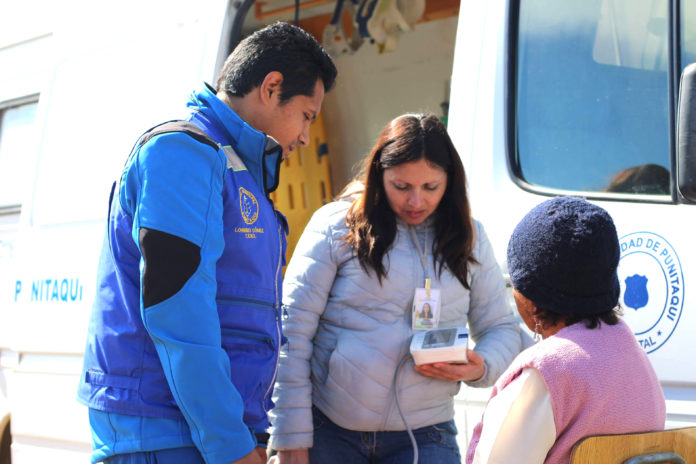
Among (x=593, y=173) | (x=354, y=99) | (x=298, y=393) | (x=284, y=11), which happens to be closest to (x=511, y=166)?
(x=593, y=173)

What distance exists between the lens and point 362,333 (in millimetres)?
2154

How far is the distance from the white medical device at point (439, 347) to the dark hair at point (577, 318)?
18.7 inches

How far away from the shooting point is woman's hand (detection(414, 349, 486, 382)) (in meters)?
2.10

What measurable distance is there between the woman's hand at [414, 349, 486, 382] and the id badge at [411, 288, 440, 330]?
4.7 inches

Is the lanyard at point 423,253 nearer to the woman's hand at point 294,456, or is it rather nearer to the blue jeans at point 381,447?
the blue jeans at point 381,447

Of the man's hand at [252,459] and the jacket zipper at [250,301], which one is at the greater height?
the jacket zipper at [250,301]

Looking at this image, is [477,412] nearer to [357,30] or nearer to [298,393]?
[298,393]

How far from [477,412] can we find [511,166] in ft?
2.41

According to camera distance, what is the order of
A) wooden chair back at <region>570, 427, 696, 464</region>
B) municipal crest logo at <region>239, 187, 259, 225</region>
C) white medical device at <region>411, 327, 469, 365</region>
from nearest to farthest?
1. wooden chair back at <region>570, 427, 696, 464</region>
2. municipal crest logo at <region>239, 187, 259, 225</region>
3. white medical device at <region>411, 327, 469, 365</region>

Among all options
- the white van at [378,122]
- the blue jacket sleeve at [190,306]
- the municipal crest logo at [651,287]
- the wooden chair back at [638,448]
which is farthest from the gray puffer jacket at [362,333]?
the wooden chair back at [638,448]

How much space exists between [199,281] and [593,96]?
1365 mm

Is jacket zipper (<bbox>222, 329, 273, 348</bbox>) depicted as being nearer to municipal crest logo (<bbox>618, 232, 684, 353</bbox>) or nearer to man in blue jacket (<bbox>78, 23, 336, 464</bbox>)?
man in blue jacket (<bbox>78, 23, 336, 464</bbox>)

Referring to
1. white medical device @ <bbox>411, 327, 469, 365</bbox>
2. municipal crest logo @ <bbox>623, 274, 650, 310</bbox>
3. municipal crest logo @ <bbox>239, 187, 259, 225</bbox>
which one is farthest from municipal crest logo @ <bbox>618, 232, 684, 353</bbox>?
municipal crest logo @ <bbox>239, 187, 259, 225</bbox>

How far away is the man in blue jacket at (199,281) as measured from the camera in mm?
1536
